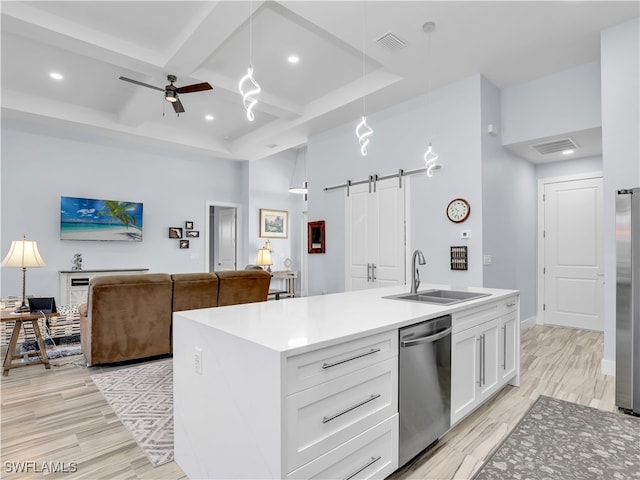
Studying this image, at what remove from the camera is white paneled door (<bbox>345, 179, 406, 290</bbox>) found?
488cm

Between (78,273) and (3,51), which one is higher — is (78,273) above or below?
below

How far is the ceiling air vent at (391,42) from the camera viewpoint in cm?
345

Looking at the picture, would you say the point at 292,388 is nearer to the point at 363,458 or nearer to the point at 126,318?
the point at 363,458

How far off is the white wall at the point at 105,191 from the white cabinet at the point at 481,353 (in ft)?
19.9

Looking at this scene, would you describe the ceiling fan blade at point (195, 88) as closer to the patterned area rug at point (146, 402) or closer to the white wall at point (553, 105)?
the patterned area rug at point (146, 402)

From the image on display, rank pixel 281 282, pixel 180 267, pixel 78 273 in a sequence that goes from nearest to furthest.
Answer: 1. pixel 78 273
2. pixel 180 267
3. pixel 281 282

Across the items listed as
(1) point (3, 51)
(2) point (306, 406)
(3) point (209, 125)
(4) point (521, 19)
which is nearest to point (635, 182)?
(4) point (521, 19)

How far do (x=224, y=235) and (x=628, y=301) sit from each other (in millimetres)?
7559

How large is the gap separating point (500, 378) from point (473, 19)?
311cm

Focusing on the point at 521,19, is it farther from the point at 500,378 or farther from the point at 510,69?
the point at 500,378

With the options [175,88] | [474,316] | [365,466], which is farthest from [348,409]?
[175,88]

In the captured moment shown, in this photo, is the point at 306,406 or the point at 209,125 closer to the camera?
the point at 306,406

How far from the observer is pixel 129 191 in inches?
260

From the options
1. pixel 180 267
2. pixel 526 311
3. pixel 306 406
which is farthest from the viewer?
pixel 180 267
